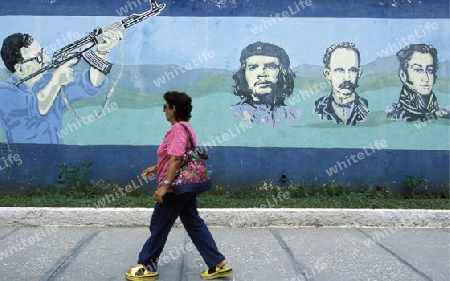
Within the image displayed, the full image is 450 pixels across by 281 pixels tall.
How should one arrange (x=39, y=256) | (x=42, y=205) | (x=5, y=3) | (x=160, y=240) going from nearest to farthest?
1. (x=160, y=240)
2. (x=39, y=256)
3. (x=42, y=205)
4. (x=5, y=3)

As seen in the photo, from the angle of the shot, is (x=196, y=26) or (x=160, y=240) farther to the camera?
(x=196, y=26)

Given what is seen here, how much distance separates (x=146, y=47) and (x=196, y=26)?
79cm

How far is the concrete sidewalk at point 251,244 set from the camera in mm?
3998

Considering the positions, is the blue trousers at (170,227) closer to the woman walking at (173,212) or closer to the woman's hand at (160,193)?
the woman walking at (173,212)

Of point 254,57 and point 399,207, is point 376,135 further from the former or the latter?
point 254,57

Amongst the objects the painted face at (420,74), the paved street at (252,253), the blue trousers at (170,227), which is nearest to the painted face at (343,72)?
the painted face at (420,74)

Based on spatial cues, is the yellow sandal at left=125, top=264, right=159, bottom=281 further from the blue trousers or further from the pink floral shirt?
the pink floral shirt

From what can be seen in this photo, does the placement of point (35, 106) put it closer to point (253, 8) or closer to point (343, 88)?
point (253, 8)

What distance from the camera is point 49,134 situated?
21.9 ft

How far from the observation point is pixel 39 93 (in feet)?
21.9

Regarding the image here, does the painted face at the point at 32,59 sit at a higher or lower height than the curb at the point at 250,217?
higher

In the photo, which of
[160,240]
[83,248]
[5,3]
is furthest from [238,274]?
[5,3]

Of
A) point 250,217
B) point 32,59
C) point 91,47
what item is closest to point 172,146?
point 250,217

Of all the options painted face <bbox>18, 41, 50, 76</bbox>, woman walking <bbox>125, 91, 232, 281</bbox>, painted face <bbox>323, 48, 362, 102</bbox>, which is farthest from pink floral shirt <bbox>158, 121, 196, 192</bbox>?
painted face <bbox>18, 41, 50, 76</bbox>
